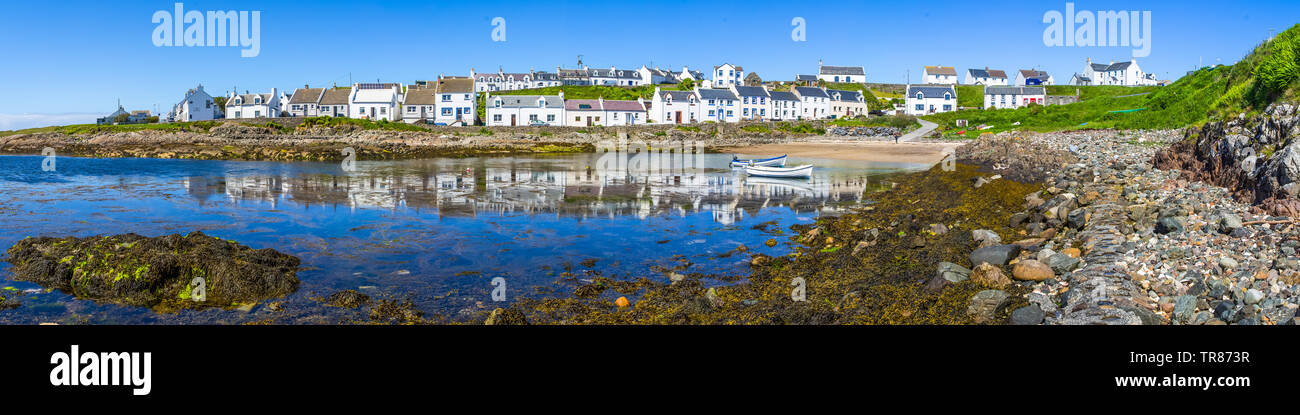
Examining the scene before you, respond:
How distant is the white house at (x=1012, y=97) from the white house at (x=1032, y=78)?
988 inches

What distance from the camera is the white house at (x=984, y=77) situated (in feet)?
486

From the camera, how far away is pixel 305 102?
10212 cm

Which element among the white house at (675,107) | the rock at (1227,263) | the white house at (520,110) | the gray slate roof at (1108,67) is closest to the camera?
the rock at (1227,263)

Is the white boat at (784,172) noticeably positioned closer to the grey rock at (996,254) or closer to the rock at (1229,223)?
the grey rock at (996,254)

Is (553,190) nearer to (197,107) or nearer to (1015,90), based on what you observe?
(197,107)

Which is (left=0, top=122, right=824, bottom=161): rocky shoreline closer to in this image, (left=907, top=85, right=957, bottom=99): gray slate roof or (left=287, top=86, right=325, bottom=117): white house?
(left=287, top=86, right=325, bottom=117): white house

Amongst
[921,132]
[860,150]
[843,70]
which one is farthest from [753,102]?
[843,70]

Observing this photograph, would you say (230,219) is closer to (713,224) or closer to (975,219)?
(713,224)

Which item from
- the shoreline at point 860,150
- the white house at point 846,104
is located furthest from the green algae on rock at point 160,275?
the white house at point 846,104

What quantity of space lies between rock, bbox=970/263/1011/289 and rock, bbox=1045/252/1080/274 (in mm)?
886

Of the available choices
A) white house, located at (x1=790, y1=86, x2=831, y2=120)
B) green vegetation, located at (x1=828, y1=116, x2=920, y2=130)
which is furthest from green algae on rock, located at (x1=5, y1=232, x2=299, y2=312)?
white house, located at (x1=790, y1=86, x2=831, y2=120)

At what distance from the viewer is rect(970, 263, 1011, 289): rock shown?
12.1 meters
